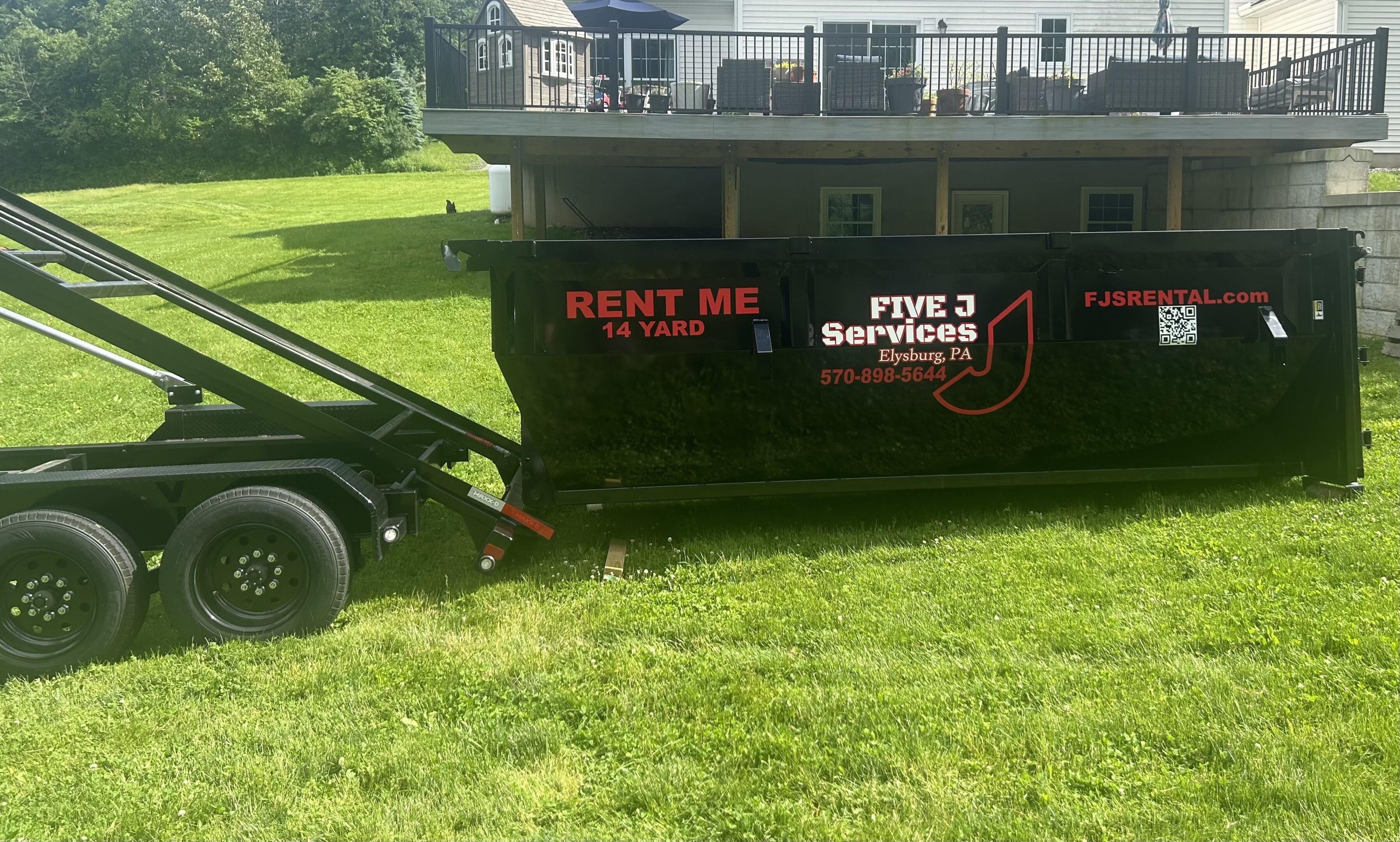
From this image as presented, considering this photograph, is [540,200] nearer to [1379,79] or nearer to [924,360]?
[924,360]

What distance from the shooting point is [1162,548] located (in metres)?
5.69

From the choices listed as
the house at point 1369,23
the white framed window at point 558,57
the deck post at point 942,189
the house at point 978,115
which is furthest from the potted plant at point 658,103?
the house at point 1369,23

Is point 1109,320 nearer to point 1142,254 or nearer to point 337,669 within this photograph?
point 1142,254

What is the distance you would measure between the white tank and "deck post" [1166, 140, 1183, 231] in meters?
14.3

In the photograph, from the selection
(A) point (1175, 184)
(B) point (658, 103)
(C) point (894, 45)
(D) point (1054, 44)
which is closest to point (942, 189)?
(A) point (1175, 184)

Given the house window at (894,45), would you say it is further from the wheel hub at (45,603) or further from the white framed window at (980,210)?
the wheel hub at (45,603)

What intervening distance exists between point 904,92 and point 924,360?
1080cm

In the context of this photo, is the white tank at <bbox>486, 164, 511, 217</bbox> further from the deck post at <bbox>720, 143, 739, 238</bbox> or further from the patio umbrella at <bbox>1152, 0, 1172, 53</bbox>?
the patio umbrella at <bbox>1152, 0, 1172, 53</bbox>

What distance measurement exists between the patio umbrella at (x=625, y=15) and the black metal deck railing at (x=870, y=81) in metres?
1.49

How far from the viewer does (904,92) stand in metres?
15.4

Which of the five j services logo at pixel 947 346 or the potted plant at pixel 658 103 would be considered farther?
the potted plant at pixel 658 103

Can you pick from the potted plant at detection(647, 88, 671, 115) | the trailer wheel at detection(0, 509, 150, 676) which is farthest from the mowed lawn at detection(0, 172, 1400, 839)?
the potted plant at detection(647, 88, 671, 115)

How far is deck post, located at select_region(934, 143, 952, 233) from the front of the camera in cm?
1587

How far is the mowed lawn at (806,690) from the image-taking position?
3.41 meters
